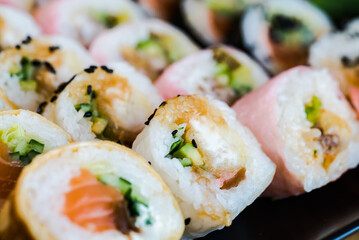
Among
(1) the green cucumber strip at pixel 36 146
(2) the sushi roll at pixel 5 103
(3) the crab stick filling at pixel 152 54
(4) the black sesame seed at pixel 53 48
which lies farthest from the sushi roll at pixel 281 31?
(1) the green cucumber strip at pixel 36 146

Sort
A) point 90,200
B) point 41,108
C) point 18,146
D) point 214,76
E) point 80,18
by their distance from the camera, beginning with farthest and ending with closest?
point 80,18, point 214,76, point 41,108, point 18,146, point 90,200

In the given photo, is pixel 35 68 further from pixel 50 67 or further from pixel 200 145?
pixel 200 145

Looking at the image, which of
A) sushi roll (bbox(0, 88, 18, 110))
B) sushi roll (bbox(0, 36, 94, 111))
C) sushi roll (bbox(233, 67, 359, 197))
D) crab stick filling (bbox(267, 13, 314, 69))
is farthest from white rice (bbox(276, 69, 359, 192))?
sushi roll (bbox(0, 88, 18, 110))

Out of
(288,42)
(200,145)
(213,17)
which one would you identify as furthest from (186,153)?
(213,17)

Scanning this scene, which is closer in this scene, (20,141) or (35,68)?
(20,141)

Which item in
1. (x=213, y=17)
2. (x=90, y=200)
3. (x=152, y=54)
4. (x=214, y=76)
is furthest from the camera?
(x=213, y=17)

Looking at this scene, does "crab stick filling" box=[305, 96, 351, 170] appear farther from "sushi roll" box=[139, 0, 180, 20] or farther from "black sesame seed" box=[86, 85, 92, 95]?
"sushi roll" box=[139, 0, 180, 20]
